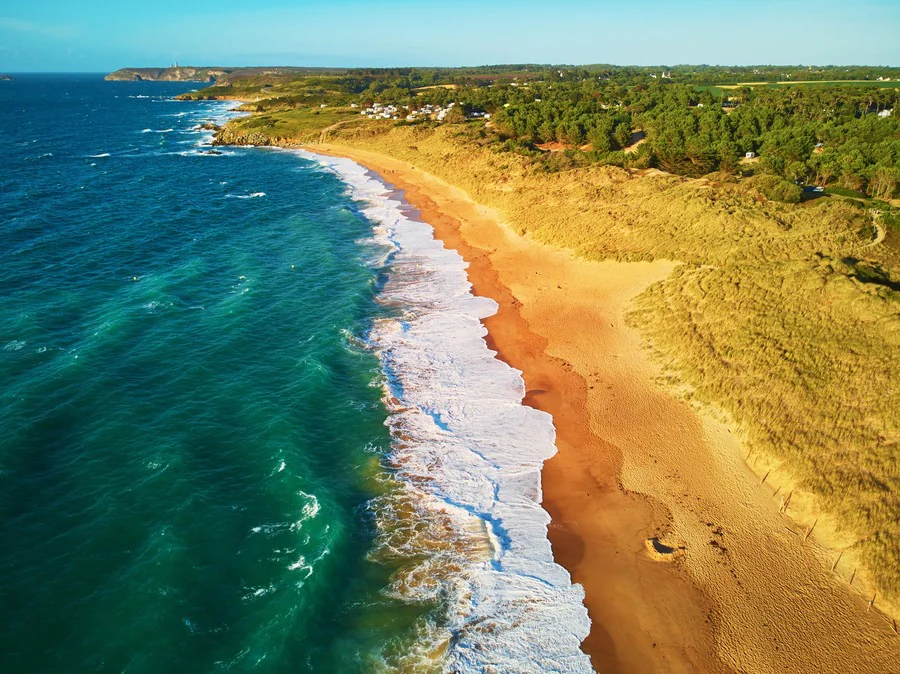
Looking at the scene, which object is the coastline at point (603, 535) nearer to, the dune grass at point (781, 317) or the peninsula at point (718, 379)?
the peninsula at point (718, 379)

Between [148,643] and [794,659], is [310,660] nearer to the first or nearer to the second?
[148,643]

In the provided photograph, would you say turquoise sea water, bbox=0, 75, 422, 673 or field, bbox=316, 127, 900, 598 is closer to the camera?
turquoise sea water, bbox=0, 75, 422, 673

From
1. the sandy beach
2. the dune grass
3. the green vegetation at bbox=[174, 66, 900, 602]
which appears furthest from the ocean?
the green vegetation at bbox=[174, 66, 900, 602]

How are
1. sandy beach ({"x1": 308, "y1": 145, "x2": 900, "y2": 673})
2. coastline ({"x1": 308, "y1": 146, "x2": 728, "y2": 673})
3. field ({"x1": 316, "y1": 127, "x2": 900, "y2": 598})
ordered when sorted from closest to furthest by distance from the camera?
sandy beach ({"x1": 308, "y1": 145, "x2": 900, "y2": 673}) < coastline ({"x1": 308, "y1": 146, "x2": 728, "y2": 673}) < field ({"x1": 316, "y1": 127, "x2": 900, "y2": 598})

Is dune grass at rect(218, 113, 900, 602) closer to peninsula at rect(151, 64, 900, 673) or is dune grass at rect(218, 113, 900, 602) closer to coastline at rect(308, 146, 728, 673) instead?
peninsula at rect(151, 64, 900, 673)

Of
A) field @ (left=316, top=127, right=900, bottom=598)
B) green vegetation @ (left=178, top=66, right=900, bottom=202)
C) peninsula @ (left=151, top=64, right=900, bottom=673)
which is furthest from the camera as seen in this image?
green vegetation @ (left=178, top=66, right=900, bottom=202)

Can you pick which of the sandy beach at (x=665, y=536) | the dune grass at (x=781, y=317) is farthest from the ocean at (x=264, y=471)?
the dune grass at (x=781, y=317)

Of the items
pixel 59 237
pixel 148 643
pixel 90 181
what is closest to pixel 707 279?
pixel 148 643
